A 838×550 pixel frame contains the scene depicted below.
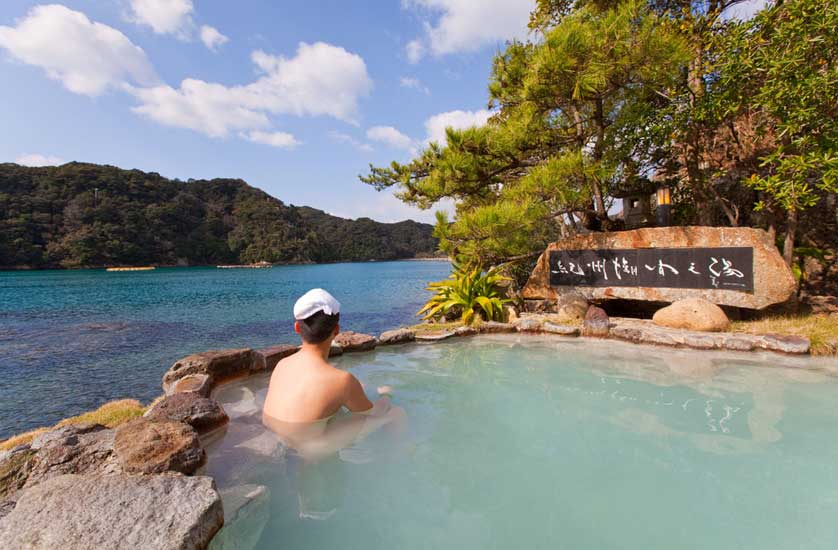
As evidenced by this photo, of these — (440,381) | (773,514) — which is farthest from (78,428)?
(773,514)

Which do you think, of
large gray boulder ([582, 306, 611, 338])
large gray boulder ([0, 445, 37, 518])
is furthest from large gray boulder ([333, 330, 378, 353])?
large gray boulder ([582, 306, 611, 338])

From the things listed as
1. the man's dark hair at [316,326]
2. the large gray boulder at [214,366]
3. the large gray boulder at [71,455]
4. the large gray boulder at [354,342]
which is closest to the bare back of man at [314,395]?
the man's dark hair at [316,326]

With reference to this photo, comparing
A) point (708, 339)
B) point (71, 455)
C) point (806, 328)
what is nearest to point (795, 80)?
point (806, 328)

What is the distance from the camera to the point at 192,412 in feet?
9.86

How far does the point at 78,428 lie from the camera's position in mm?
2721

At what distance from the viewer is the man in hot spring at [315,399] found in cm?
275

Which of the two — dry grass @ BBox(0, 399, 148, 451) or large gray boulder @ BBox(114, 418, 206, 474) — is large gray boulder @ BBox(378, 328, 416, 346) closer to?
dry grass @ BBox(0, 399, 148, 451)

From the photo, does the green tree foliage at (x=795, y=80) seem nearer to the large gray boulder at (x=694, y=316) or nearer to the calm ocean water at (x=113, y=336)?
the large gray boulder at (x=694, y=316)

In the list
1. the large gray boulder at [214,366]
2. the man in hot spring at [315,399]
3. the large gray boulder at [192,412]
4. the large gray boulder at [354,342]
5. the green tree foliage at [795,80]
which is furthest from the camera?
the large gray boulder at [354,342]

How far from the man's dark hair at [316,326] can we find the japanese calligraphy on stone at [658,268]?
260 inches

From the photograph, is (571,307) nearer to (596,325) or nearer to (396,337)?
(596,325)

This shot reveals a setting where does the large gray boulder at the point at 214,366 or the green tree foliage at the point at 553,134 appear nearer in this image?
the large gray boulder at the point at 214,366

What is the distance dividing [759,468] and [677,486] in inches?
28.2

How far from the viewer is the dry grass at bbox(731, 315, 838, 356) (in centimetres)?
502
